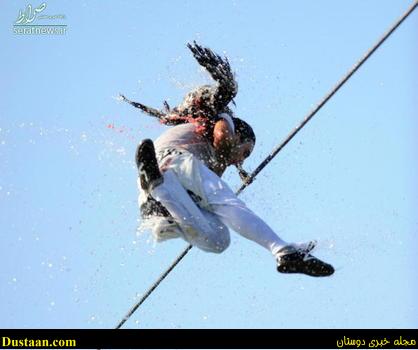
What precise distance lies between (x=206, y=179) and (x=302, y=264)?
1.32 metres

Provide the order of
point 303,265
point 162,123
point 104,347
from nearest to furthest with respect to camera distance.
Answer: point 303,265 < point 104,347 < point 162,123

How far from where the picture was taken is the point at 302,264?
36.2 feet

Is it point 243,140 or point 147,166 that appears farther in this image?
point 243,140

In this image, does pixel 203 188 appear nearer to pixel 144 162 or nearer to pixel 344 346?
pixel 144 162

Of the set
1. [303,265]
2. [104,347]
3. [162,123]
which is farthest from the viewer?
[162,123]

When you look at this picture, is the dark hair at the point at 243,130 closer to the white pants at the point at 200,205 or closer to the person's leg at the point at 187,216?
the white pants at the point at 200,205

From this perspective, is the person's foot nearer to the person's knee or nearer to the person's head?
the person's knee

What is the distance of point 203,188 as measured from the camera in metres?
11.7

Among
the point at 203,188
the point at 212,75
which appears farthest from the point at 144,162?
the point at 212,75

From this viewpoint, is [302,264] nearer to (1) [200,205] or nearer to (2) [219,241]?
(2) [219,241]

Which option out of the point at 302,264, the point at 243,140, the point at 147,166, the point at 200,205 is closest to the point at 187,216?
Answer: the point at 200,205

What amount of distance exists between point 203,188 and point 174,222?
0.43 meters

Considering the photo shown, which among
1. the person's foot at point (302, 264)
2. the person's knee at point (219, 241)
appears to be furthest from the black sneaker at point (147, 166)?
the person's foot at point (302, 264)

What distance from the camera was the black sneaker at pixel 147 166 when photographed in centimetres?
1130
